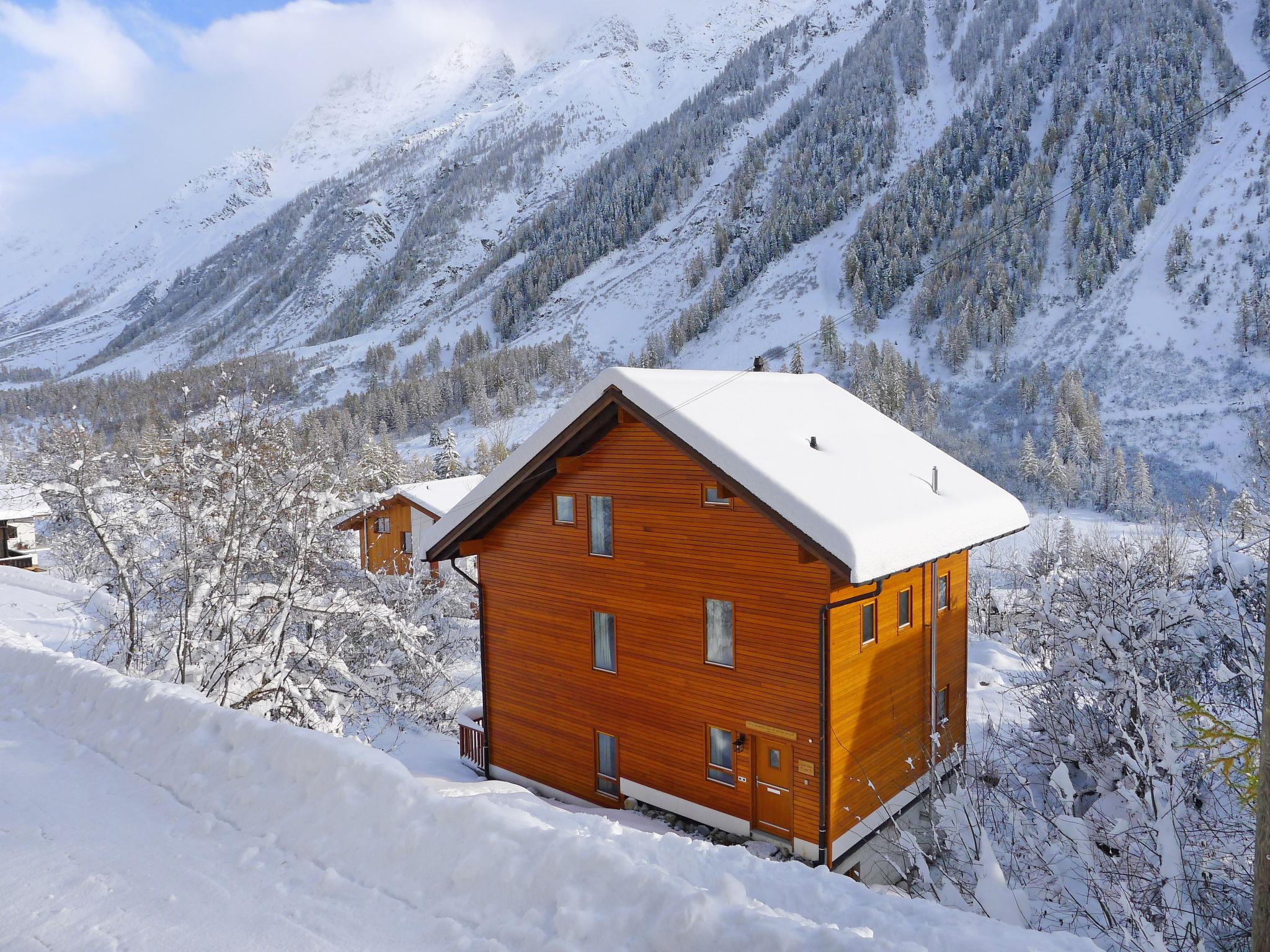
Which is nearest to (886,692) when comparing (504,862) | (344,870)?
(504,862)

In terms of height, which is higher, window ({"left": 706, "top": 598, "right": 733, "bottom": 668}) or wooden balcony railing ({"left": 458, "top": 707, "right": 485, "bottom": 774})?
window ({"left": 706, "top": 598, "right": 733, "bottom": 668})

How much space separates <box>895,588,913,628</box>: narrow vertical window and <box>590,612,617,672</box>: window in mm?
5185

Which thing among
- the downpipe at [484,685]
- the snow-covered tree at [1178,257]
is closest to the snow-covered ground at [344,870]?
the downpipe at [484,685]

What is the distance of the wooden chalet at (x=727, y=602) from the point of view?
1193cm

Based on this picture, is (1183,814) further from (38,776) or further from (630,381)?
(38,776)

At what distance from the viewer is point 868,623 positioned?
12.8 metres

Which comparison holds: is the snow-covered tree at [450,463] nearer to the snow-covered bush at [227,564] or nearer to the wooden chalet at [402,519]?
the wooden chalet at [402,519]

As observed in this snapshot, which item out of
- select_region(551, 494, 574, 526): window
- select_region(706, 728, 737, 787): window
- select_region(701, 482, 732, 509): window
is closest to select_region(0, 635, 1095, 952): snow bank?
select_region(706, 728, 737, 787): window

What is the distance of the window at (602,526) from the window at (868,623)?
181 inches

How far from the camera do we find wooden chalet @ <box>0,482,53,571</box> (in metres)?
43.3

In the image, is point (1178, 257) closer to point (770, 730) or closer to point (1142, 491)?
point (1142, 491)

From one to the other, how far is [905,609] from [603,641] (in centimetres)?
564

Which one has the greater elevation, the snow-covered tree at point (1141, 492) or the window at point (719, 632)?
the window at point (719, 632)

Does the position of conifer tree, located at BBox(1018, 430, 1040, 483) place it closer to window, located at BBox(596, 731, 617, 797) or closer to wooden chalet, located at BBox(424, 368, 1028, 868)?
wooden chalet, located at BBox(424, 368, 1028, 868)
